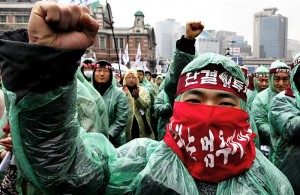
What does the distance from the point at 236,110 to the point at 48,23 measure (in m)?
0.90

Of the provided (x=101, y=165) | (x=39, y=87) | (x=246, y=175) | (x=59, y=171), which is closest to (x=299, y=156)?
(x=246, y=175)

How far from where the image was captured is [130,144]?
173 centimetres

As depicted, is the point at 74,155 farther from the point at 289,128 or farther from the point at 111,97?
the point at 111,97

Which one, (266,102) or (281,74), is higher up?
(281,74)

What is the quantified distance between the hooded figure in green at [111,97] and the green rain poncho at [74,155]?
10.4ft

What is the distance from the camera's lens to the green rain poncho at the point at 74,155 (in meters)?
1.14

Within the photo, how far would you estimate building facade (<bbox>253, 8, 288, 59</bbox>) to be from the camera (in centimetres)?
9306

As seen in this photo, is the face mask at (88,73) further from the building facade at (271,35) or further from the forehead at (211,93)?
the building facade at (271,35)

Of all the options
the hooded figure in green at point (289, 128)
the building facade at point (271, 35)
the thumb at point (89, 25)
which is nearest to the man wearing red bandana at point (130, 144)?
the thumb at point (89, 25)

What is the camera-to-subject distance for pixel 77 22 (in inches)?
43.9

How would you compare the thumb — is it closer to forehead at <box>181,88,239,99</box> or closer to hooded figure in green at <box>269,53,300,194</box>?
forehead at <box>181,88,239,99</box>

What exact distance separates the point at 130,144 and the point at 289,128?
156 centimetres

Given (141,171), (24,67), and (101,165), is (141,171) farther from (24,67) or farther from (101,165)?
(24,67)

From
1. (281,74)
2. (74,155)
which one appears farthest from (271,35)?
(74,155)
